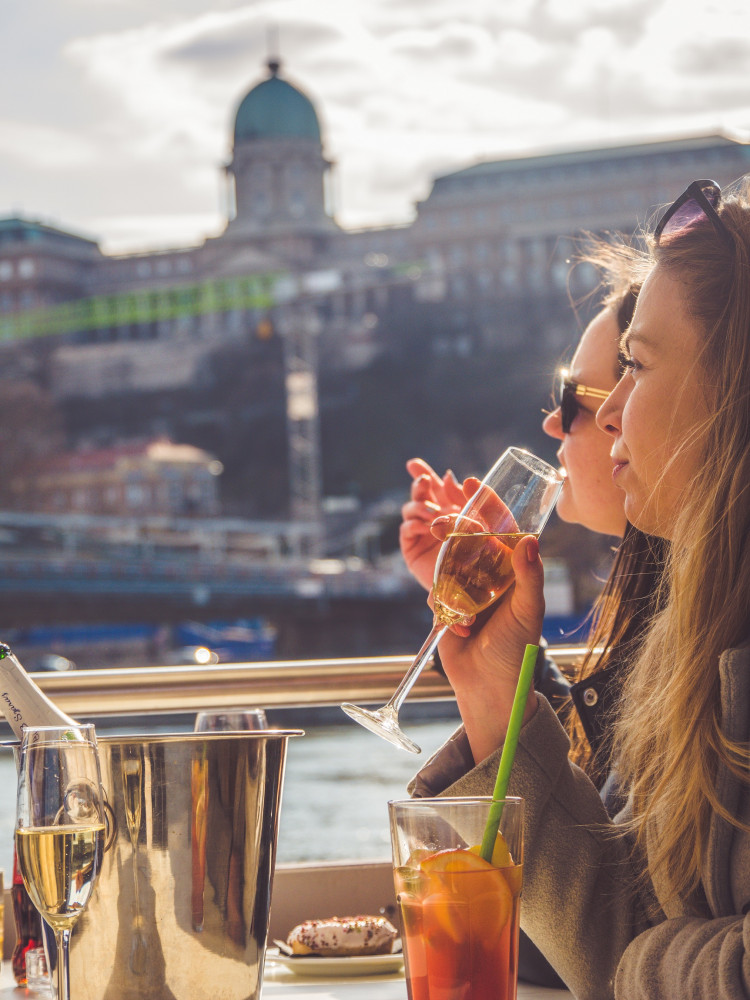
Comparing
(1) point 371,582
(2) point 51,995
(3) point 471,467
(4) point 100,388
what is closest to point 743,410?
(2) point 51,995

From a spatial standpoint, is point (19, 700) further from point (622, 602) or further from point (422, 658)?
point (622, 602)

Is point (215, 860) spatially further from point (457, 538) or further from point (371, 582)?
point (371, 582)

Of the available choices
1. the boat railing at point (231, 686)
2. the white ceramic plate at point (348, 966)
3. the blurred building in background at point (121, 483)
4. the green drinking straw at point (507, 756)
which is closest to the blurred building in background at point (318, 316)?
the blurred building in background at point (121, 483)

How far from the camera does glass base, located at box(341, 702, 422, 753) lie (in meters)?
0.55

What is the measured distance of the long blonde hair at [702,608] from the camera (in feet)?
1.73

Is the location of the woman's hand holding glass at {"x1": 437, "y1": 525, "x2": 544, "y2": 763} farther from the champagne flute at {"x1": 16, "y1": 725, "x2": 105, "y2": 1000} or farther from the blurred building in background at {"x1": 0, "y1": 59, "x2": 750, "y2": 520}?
the blurred building in background at {"x1": 0, "y1": 59, "x2": 750, "y2": 520}

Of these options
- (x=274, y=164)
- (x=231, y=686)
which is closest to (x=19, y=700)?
(x=231, y=686)

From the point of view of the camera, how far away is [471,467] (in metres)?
26.7

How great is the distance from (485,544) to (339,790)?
9.69m

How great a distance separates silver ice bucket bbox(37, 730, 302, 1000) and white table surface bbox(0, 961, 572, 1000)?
0.31 ft

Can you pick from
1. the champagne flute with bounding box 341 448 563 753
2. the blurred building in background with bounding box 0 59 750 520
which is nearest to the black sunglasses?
the champagne flute with bounding box 341 448 563 753

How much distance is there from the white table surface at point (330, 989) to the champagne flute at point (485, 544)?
121mm

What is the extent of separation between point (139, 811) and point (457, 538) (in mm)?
208

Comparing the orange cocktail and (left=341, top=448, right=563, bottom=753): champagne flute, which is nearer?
the orange cocktail
